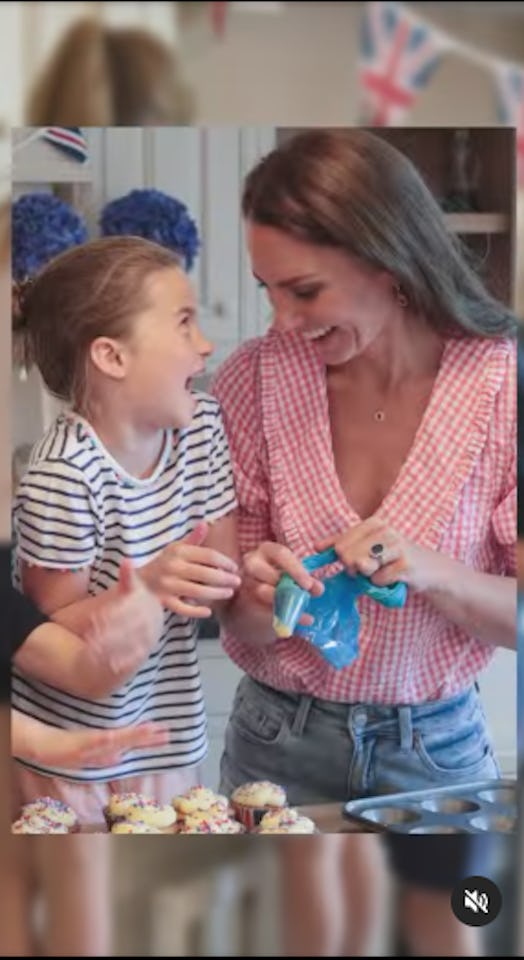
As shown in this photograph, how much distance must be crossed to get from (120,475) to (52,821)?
7.8 inches

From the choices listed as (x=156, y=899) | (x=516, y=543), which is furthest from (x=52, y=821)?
(x=516, y=543)

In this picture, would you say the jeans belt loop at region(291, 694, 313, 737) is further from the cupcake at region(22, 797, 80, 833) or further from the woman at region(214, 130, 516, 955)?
the cupcake at region(22, 797, 80, 833)

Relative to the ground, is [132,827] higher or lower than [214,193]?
lower

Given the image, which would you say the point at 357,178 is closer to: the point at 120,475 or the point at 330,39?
the point at 330,39

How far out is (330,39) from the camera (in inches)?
33.1

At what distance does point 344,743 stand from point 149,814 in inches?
4.5

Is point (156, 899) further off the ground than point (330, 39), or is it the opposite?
point (330, 39)

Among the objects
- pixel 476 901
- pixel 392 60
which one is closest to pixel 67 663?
pixel 476 901

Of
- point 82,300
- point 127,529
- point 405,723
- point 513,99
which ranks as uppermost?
point 513,99

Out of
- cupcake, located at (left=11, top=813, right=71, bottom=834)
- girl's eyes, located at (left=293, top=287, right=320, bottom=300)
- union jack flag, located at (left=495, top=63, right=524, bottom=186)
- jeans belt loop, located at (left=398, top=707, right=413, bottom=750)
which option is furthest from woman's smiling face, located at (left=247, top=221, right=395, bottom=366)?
cupcake, located at (left=11, top=813, right=71, bottom=834)

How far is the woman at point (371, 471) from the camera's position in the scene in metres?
0.85

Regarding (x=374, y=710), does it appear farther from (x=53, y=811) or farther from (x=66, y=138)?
(x=66, y=138)

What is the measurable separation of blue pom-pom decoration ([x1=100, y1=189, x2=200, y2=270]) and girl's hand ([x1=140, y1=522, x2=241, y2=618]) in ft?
0.51

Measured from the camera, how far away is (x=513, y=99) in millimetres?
855
